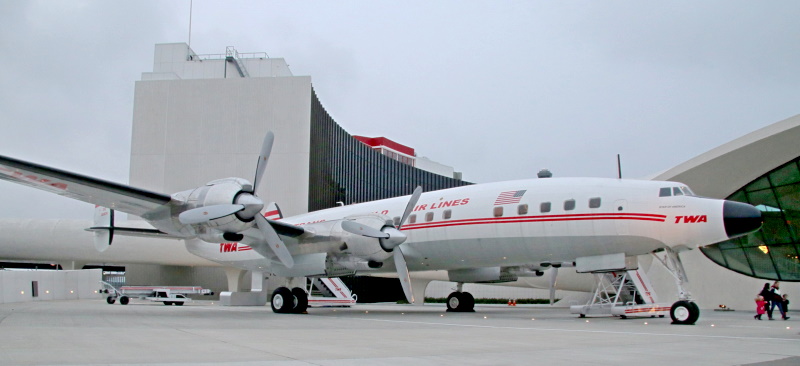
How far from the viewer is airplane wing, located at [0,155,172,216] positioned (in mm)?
13039

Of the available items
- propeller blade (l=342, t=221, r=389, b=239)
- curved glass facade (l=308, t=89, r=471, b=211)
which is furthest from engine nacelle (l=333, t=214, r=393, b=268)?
curved glass facade (l=308, t=89, r=471, b=211)

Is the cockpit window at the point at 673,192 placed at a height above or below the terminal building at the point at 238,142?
below

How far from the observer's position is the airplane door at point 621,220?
14.3m

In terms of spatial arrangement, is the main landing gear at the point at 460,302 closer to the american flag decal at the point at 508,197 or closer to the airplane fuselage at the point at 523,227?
the airplane fuselage at the point at 523,227

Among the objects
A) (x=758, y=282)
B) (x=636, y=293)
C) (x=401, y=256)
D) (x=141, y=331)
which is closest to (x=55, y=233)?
(x=401, y=256)

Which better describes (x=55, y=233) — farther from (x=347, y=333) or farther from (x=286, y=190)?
(x=347, y=333)

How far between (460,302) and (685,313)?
852cm

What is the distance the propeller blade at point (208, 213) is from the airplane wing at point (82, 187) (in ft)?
3.30

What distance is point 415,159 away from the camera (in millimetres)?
72625

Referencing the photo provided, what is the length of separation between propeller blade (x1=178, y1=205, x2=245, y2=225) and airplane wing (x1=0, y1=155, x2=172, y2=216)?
1.01 meters

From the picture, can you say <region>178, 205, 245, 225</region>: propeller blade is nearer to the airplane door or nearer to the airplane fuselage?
the airplane fuselage

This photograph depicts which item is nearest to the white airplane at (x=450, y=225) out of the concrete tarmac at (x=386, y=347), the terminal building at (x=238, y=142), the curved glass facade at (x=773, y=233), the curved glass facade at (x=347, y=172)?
the concrete tarmac at (x=386, y=347)

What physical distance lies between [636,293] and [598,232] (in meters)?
4.07

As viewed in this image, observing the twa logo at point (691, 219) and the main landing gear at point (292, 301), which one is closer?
the twa logo at point (691, 219)
